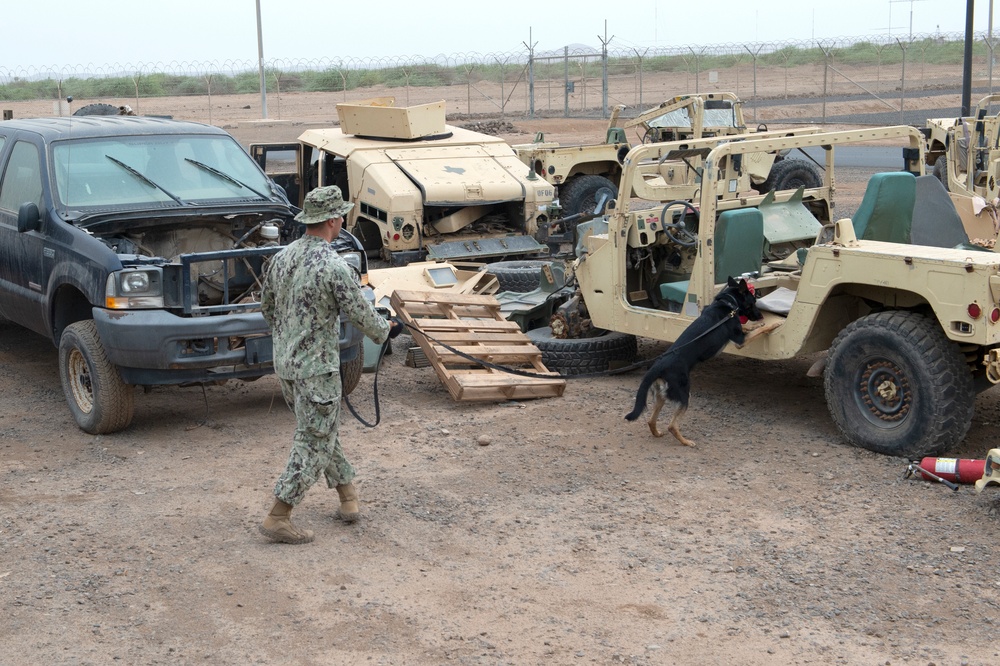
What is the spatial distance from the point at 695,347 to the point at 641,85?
120ft

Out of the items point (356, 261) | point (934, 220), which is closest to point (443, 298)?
point (356, 261)

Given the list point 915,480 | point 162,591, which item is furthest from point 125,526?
point 915,480

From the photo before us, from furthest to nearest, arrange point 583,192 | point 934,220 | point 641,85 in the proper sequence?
point 641,85, point 583,192, point 934,220

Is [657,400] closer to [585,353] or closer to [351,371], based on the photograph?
[585,353]

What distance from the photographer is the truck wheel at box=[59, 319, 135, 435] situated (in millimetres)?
7012

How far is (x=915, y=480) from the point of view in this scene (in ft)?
19.9

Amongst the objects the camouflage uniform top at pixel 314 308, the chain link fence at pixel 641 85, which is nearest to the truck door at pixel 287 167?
the camouflage uniform top at pixel 314 308

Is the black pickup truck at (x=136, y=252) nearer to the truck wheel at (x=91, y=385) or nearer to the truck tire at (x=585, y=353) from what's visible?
the truck wheel at (x=91, y=385)

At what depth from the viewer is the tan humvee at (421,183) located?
11609 millimetres

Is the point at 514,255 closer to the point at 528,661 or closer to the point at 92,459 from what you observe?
the point at 92,459

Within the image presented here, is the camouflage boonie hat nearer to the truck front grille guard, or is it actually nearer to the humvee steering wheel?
the truck front grille guard

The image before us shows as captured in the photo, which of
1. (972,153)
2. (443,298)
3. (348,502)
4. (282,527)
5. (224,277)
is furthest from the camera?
(972,153)

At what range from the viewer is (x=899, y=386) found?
6.40 meters

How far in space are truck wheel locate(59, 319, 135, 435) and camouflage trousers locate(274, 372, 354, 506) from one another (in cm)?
213
